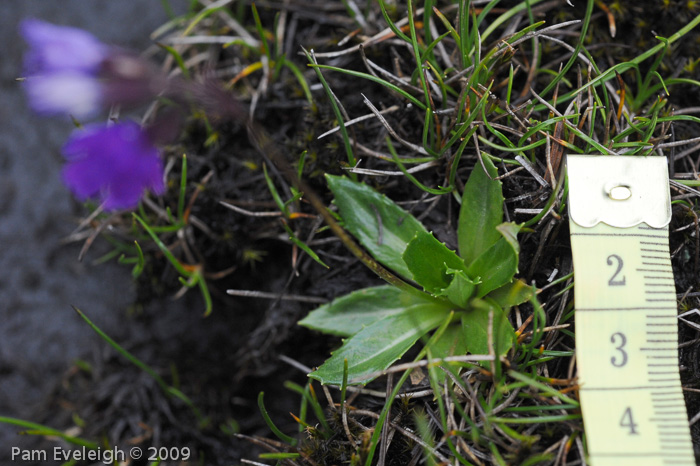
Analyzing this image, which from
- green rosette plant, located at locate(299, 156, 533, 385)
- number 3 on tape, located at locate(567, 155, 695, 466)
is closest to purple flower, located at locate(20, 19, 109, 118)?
green rosette plant, located at locate(299, 156, 533, 385)

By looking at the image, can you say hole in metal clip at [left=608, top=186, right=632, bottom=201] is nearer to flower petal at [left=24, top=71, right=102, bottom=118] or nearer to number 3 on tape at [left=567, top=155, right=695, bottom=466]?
number 3 on tape at [left=567, top=155, right=695, bottom=466]

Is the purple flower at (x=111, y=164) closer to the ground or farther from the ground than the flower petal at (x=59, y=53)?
closer to the ground

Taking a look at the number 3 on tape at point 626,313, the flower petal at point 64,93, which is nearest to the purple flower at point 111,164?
the flower petal at point 64,93

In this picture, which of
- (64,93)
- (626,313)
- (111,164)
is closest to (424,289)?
(626,313)

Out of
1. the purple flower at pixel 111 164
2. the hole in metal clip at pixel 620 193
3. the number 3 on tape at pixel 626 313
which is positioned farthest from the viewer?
the hole in metal clip at pixel 620 193

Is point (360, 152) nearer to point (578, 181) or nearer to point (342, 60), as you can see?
point (342, 60)

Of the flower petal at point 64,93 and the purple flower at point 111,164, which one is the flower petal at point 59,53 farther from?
the purple flower at point 111,164

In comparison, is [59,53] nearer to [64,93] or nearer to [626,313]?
[64,93]
